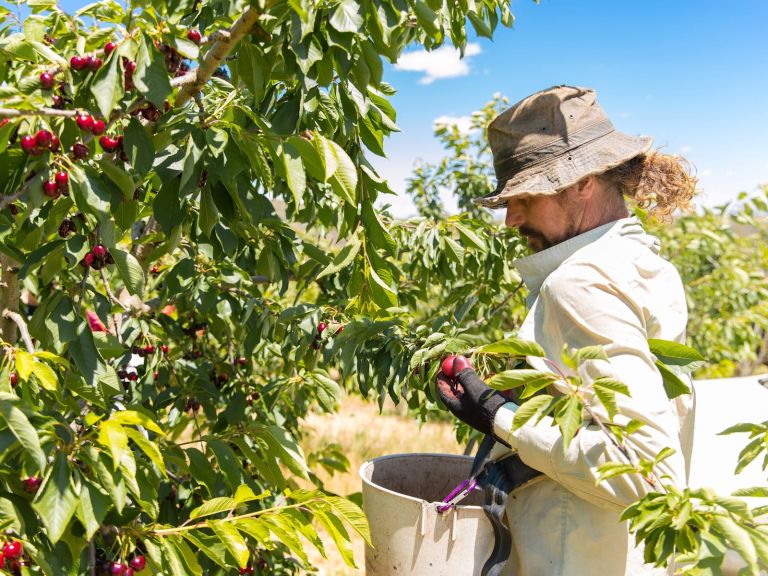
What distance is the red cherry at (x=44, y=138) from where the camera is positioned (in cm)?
122

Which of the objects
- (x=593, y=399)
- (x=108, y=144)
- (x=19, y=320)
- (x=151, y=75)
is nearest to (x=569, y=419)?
(x=593, y=399)

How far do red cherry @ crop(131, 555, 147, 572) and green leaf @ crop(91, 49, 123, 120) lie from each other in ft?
2.71

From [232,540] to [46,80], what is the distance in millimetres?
833

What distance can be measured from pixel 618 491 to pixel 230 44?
99 centimetres

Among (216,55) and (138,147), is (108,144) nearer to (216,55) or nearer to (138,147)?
(138,147)

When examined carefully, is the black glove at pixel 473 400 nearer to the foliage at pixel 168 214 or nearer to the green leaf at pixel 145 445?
the foliage at pixel 168 214

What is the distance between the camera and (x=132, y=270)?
54.9 inches

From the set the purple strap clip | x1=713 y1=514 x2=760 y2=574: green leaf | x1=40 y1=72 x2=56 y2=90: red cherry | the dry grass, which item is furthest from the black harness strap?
the dry grass

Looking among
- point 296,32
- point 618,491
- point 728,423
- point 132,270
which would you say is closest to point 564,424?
point 618,491

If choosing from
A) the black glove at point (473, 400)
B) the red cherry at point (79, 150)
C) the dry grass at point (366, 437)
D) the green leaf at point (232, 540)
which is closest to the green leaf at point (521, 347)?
the black glove at point (473, 400)

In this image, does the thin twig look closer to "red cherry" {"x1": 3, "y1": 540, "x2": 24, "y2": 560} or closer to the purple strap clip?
"red cherry" {"x1": 3, "y1": 540, "x2": 24, "y2": 560}

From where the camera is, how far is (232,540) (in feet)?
4.26

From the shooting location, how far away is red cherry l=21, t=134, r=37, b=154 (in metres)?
1.20

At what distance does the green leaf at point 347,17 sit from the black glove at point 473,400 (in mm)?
671
